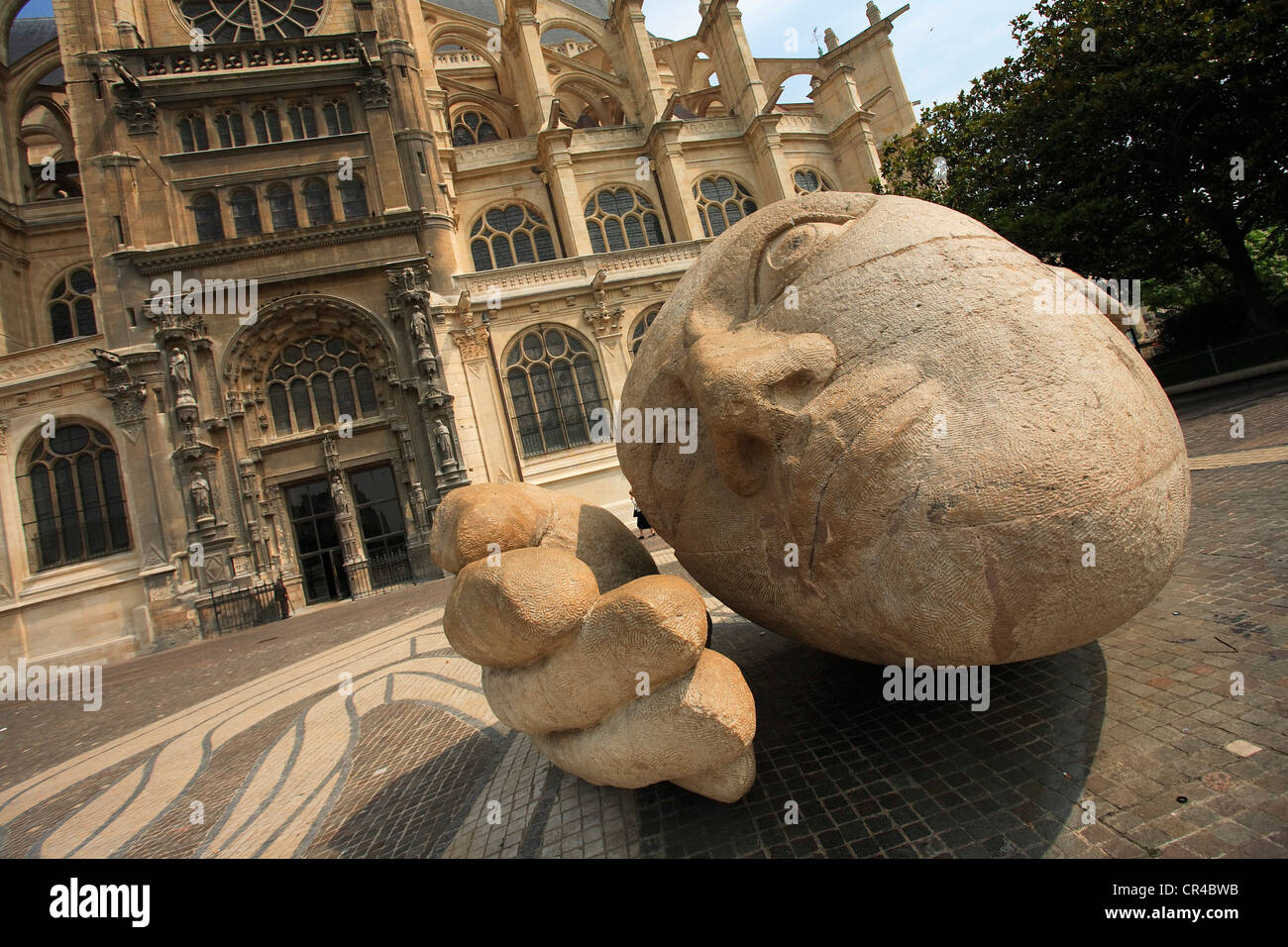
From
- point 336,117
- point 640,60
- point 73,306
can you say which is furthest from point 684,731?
point 73,306

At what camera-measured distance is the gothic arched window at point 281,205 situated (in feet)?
58.9

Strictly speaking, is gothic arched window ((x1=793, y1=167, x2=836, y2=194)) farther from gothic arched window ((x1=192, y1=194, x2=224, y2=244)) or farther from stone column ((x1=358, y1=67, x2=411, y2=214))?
gothic arched window ((x1=192, y1=194, x2=224, y2=244))

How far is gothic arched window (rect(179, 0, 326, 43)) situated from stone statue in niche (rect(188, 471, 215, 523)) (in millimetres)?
15980

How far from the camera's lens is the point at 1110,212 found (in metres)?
12.8

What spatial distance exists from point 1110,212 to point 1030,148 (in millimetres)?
2375

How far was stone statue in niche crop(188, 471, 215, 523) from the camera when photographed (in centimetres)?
1539

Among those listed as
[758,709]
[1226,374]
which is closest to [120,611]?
[758,709]

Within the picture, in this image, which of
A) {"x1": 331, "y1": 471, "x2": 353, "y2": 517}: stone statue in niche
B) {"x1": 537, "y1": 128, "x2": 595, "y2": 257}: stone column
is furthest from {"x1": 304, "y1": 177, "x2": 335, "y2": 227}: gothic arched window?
{"x1": 331, "y1": 471, "x2": 353, "y2": 517}: stone statue in niche

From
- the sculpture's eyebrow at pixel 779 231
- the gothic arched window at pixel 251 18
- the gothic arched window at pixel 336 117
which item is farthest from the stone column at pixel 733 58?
the sculpture's eyebrow at pixel 779 231

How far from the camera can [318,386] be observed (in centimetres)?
1758

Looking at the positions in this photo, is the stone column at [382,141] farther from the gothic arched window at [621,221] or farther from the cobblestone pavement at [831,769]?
the cobblestone pavement at [831,769]

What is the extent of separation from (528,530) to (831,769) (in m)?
1.88
